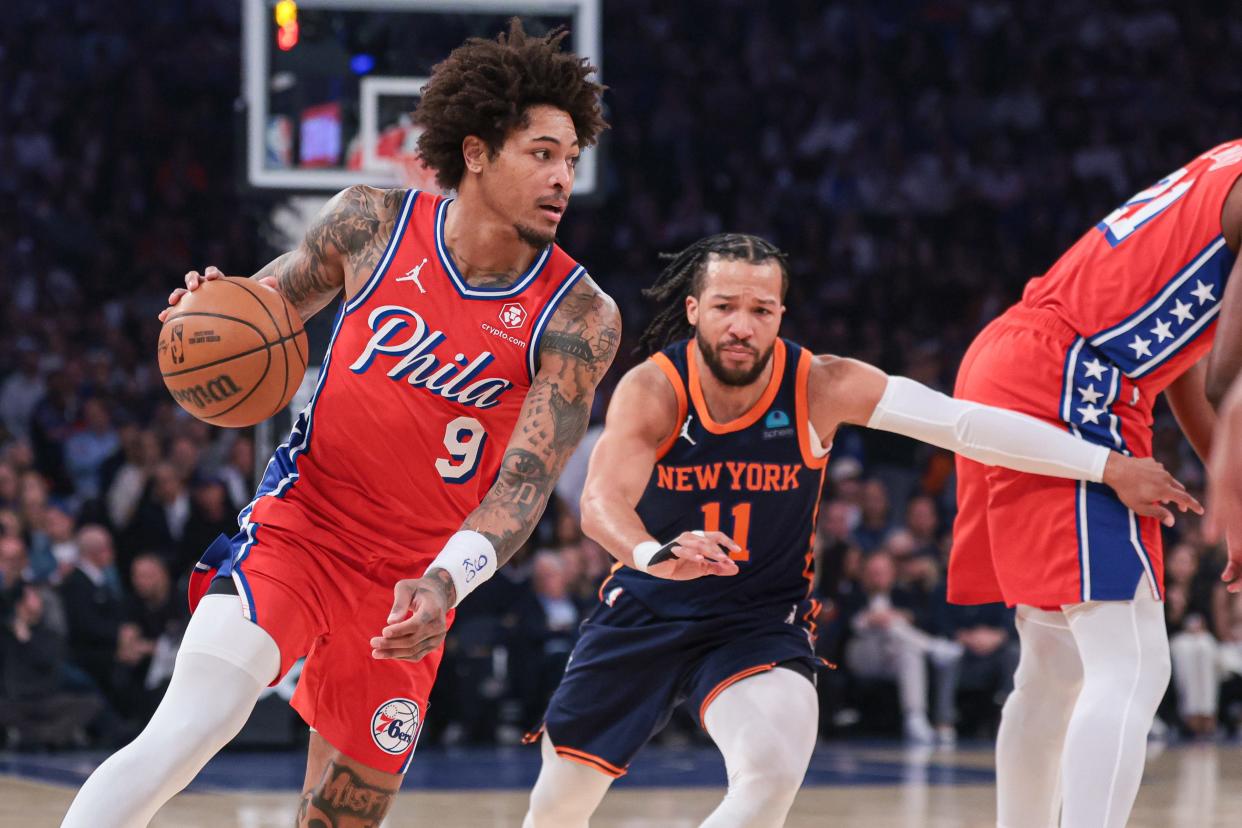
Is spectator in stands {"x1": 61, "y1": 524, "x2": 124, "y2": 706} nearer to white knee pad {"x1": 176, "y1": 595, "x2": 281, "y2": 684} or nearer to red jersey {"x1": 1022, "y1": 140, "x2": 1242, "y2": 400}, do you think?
white knee pad {"x1": 176, "y1": 595, "x2": 281, "y2": 684}

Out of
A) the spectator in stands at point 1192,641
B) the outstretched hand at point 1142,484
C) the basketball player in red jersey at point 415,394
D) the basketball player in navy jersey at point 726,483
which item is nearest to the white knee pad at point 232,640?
the basketball player in red jersey at point 415,394

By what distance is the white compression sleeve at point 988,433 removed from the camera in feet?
15.4

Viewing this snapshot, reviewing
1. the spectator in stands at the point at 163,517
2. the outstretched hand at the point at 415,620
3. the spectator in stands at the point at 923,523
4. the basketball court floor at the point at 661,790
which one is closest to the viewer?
the outstretched hand at the point at 415,620

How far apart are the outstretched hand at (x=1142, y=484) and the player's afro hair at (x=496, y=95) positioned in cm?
169

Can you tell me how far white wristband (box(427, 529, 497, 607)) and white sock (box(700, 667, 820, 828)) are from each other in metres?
0.94

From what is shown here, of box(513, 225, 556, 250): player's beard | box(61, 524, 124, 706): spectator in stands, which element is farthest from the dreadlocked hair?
box(61, 524, 124, 706): spectator in stands

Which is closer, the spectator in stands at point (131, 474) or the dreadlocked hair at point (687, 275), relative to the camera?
the dreadlocked hair at point (687, 275)

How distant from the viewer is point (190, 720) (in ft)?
11.8

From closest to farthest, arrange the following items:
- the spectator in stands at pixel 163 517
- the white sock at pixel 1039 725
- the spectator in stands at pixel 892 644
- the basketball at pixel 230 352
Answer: the basketball at pixel 230 352, the white sock at pixel 1039 725, the spectator in stands at pixel 163 517, the spectator in stands at pixel 892 644

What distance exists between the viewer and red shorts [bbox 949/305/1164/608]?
4656 mm

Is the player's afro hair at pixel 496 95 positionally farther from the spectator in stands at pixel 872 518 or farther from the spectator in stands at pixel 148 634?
the spectator in stands at pixel 872 518

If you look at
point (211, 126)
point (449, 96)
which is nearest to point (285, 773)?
point (449, 96)

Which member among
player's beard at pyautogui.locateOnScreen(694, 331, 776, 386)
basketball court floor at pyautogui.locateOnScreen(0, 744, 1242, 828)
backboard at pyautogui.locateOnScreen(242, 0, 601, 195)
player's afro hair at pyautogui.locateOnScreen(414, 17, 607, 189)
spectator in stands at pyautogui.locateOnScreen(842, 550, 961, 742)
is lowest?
basketball court floor at pyautogui.locateOnScreen(0, 744, 1242, 828)

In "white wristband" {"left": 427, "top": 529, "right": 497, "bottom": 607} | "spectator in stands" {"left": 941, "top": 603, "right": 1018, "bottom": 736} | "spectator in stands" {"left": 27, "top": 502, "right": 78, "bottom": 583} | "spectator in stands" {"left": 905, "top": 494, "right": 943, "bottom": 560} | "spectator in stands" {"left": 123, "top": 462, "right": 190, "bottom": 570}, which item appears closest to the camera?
"white wristband" {"left": 427, "top": 529, "right": 497, "bottom": 607}
